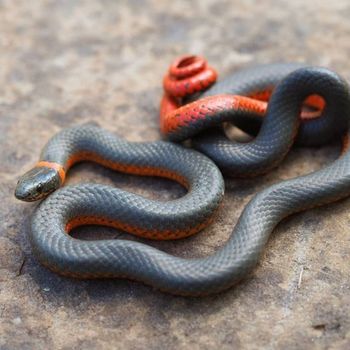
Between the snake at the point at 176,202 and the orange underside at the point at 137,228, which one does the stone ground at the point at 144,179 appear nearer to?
the orange underside at the point at 137,228

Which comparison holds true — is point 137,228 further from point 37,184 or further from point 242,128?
point 242,128

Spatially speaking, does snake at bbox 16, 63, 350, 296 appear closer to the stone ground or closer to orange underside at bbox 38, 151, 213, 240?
orange underside at bbox 38, 151, 213, 240

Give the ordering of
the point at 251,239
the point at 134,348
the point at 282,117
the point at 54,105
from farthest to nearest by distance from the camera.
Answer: the point at 54,105 → the point at 282,117 → the point at 251,239 → the point at 134,348

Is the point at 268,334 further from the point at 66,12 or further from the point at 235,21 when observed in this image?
the point at 66,12

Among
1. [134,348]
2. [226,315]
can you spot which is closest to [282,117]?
[226,315]

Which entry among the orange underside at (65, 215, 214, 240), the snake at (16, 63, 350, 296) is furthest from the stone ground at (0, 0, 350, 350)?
the snake at (16, 63, 350, 296)

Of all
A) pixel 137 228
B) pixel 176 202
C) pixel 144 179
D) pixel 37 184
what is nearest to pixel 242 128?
pixel 144 179

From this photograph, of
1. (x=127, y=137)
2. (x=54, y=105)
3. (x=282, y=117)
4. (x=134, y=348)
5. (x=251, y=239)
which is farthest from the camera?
(x=54, y=105)
